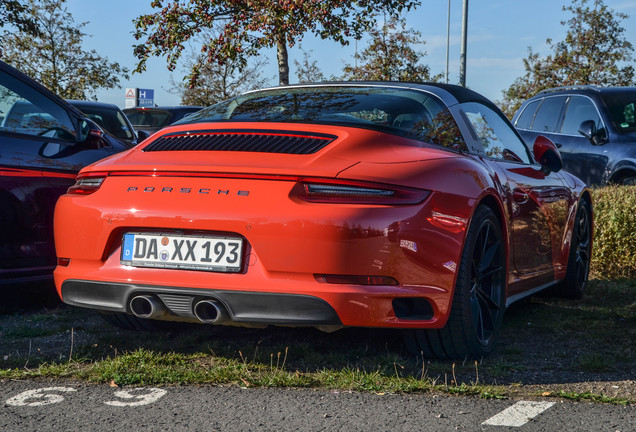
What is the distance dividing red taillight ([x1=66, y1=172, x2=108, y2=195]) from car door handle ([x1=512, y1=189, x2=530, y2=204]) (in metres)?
2.21

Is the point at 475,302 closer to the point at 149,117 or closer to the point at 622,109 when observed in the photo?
the point at 622,109

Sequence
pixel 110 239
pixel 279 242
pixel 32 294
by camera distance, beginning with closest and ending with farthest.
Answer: pixel 279 242 < pixel 110 239 < pixel 32 294

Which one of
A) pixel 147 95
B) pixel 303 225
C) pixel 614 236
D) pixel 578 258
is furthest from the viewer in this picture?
pixel 147 95

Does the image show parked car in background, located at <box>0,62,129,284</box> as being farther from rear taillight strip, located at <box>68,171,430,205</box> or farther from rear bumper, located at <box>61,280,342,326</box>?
rear taillight strip, located at <box>68,171,430,205</box>

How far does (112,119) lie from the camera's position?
39.2ft

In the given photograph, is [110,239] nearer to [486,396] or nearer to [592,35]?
[486,396]

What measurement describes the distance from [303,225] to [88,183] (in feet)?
3.90

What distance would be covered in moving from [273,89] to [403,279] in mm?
1906

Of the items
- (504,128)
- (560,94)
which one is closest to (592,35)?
(560,94)

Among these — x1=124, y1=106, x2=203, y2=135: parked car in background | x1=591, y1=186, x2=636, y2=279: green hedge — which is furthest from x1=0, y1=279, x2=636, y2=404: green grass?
x1=124, y1=106, x2=203, y2=135: parked car in background

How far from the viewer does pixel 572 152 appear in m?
10.3

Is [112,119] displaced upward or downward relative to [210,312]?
upward

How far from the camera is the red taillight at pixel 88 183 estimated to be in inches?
153

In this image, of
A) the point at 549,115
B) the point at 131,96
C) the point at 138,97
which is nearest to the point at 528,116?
the point at 549,115
